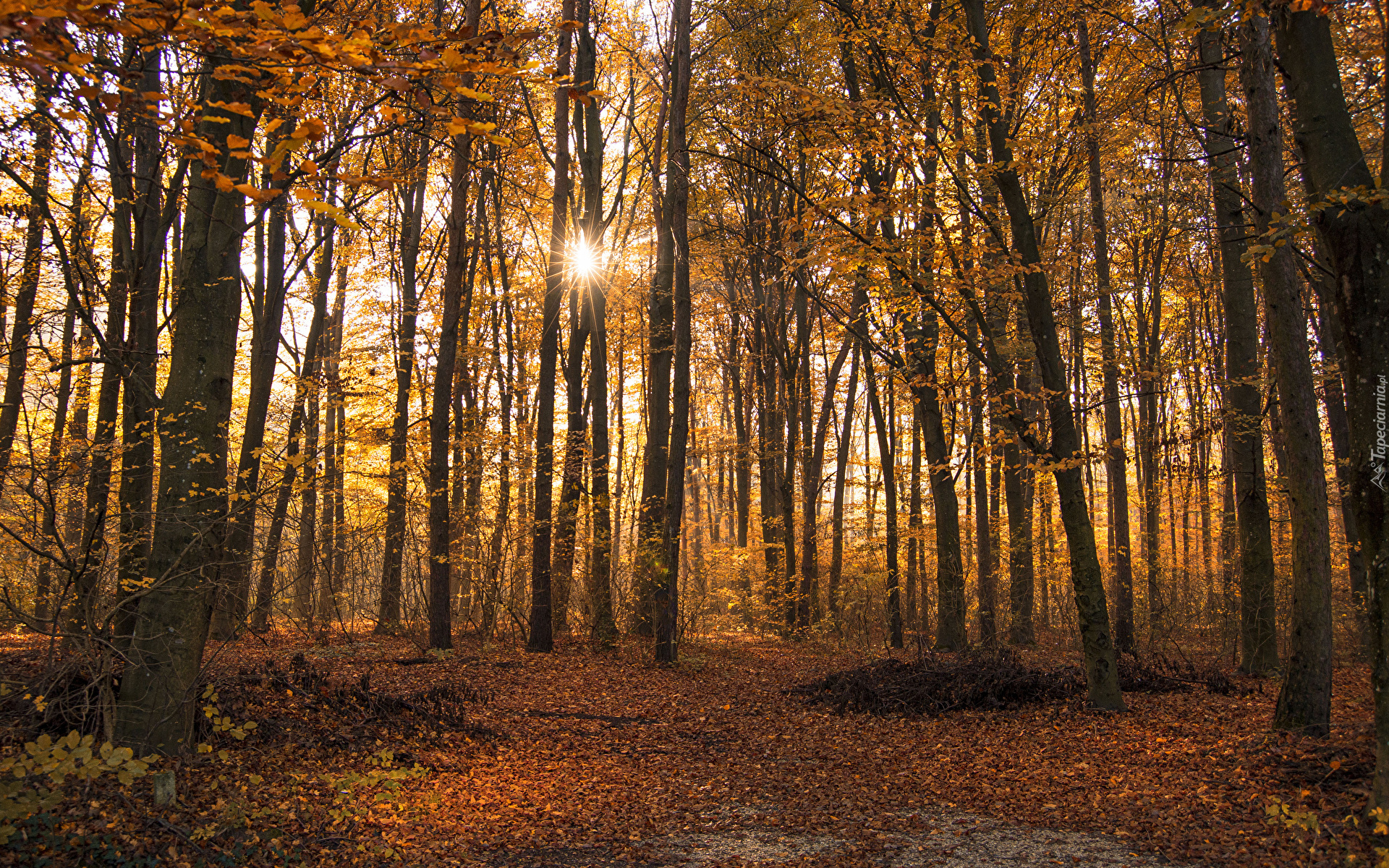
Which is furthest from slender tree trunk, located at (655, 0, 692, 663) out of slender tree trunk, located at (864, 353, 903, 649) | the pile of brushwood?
slender tree trunk, located at (864, 353, 903, 649)

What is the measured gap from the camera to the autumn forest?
4062 millimetres

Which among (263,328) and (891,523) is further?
(891,523)

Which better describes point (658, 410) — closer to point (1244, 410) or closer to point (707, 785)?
point (707, 785)

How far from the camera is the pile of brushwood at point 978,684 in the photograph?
332 inches

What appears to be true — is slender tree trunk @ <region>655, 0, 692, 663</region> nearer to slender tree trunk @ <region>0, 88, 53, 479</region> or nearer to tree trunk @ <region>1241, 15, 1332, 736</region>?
tree trunk @ <region>1241, 15, 1332, 736</region>

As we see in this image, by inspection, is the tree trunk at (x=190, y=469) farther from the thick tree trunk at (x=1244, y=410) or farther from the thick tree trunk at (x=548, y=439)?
the thick tree trunk at (x=1244, y=410)

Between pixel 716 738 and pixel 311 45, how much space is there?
269 inches

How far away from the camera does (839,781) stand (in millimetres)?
6246

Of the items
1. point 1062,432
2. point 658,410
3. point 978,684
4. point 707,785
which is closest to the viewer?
point 707,785

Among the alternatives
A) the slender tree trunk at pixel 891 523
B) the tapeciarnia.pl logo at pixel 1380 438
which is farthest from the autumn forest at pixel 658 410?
the slender tree trunk at pixel 891 523

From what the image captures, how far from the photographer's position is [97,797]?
4.16 meters

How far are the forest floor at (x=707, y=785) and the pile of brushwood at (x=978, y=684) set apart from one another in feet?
0.76

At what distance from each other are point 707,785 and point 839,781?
1.08 metres

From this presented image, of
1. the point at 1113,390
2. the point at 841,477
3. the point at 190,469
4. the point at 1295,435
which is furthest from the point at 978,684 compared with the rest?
the point at 841,477
